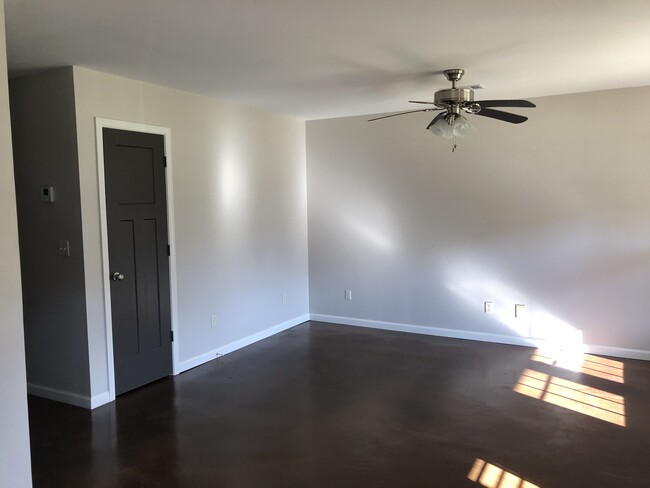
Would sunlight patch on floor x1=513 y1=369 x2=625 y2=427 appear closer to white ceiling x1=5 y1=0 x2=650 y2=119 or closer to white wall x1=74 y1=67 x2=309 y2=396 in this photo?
white ceiling x1=5 y1=0 x2=650 y2=119

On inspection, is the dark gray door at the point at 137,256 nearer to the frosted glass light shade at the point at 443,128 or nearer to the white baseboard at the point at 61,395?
the white baseboard at the point at 61,395

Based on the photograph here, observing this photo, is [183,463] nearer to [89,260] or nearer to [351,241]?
[89,260]

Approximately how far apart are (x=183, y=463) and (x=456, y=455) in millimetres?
1581

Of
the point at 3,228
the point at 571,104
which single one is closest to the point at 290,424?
the point at 3,228

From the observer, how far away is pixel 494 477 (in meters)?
2.67

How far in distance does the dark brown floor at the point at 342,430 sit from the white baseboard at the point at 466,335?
0.52 ft

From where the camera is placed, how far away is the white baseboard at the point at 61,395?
143 inches

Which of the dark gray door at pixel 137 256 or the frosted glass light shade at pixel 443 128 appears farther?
the dark gray door at pixel 137 256

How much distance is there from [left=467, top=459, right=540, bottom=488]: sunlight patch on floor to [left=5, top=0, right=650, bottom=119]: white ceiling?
94.9 inches

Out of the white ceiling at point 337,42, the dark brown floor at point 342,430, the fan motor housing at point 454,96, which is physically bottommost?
the dark brown floor at point 342,430

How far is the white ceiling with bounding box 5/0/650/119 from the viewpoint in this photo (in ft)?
7.97

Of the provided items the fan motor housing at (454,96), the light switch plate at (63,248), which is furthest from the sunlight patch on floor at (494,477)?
the light switch plate at (63,248)

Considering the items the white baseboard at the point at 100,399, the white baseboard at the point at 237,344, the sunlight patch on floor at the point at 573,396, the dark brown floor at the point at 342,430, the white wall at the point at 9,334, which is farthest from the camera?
the white baseboard at the point at 237,344

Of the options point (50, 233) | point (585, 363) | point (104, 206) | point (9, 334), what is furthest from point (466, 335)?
point (9, 334)
